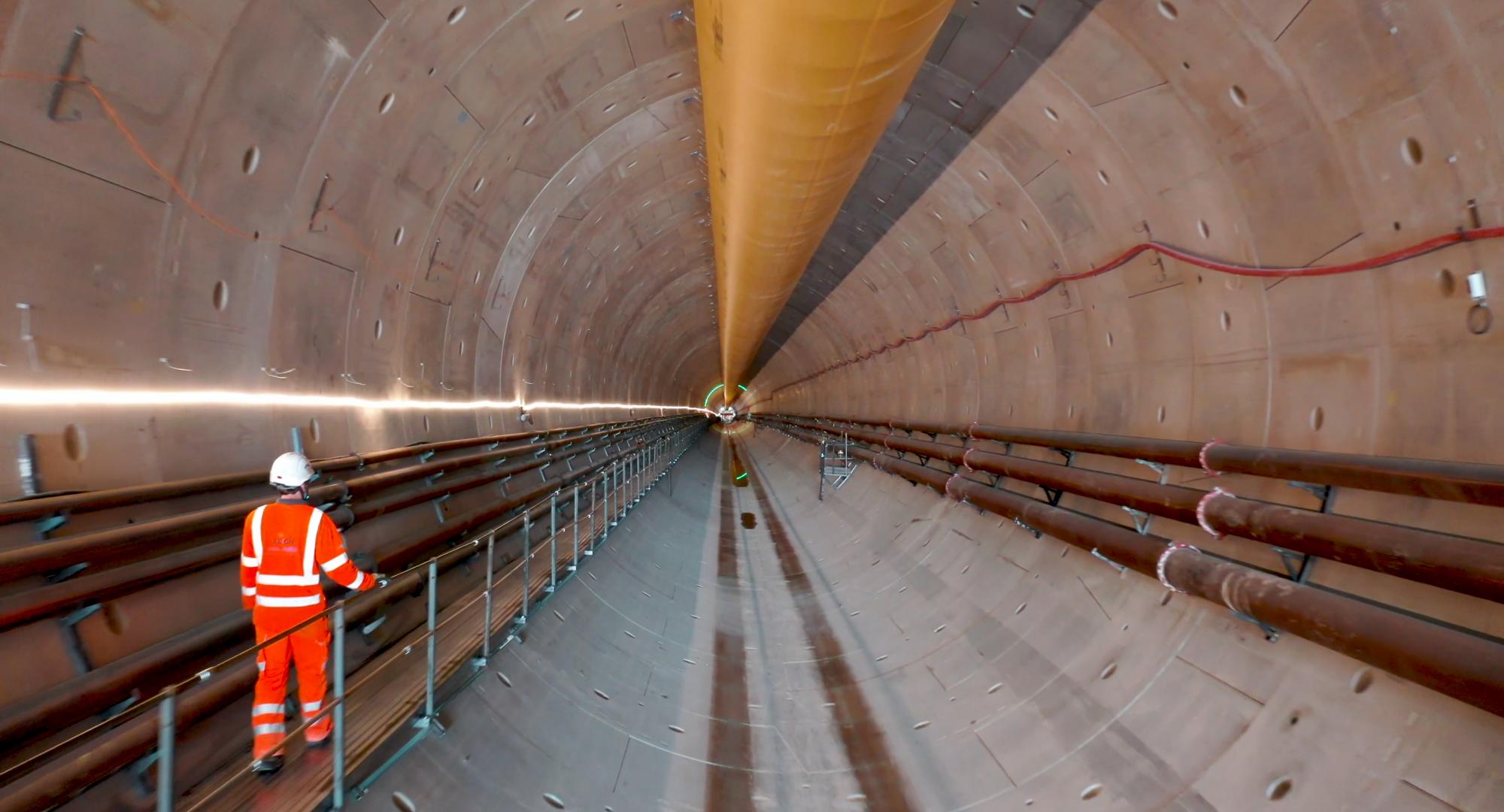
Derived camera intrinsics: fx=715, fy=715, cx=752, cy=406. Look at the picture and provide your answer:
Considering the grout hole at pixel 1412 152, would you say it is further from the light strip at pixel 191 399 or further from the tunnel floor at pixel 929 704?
the light strip at pixel 191 399

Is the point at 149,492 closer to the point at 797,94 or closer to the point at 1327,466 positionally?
the point at 797,94

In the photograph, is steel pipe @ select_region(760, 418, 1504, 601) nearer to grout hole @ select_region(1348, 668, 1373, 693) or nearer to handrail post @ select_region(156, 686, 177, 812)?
grout hole @ select_region(1348, 668, 1373, 693)

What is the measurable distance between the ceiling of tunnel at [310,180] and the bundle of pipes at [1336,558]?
568cm

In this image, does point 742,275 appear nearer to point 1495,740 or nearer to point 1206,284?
point 1206,284

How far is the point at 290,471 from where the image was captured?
13.1 feet

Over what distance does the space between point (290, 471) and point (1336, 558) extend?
215 inches

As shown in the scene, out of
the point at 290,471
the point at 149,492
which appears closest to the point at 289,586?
the point at 290,471

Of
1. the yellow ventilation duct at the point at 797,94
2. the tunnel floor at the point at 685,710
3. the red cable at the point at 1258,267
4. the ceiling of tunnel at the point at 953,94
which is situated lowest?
the tunnel floor at the point at 685,710

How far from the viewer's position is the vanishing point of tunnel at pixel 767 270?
10.7ft

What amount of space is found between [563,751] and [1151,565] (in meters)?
4.39

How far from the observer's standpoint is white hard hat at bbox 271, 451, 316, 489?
3947 mm

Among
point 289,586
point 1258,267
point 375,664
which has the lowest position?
point 375,664

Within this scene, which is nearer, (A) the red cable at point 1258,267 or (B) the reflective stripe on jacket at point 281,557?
(A) the red cable at point 1258,267

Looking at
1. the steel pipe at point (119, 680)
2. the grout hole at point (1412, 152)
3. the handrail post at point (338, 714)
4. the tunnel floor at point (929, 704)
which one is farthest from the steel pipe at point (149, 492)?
the grout hole at point (1412, 152)
